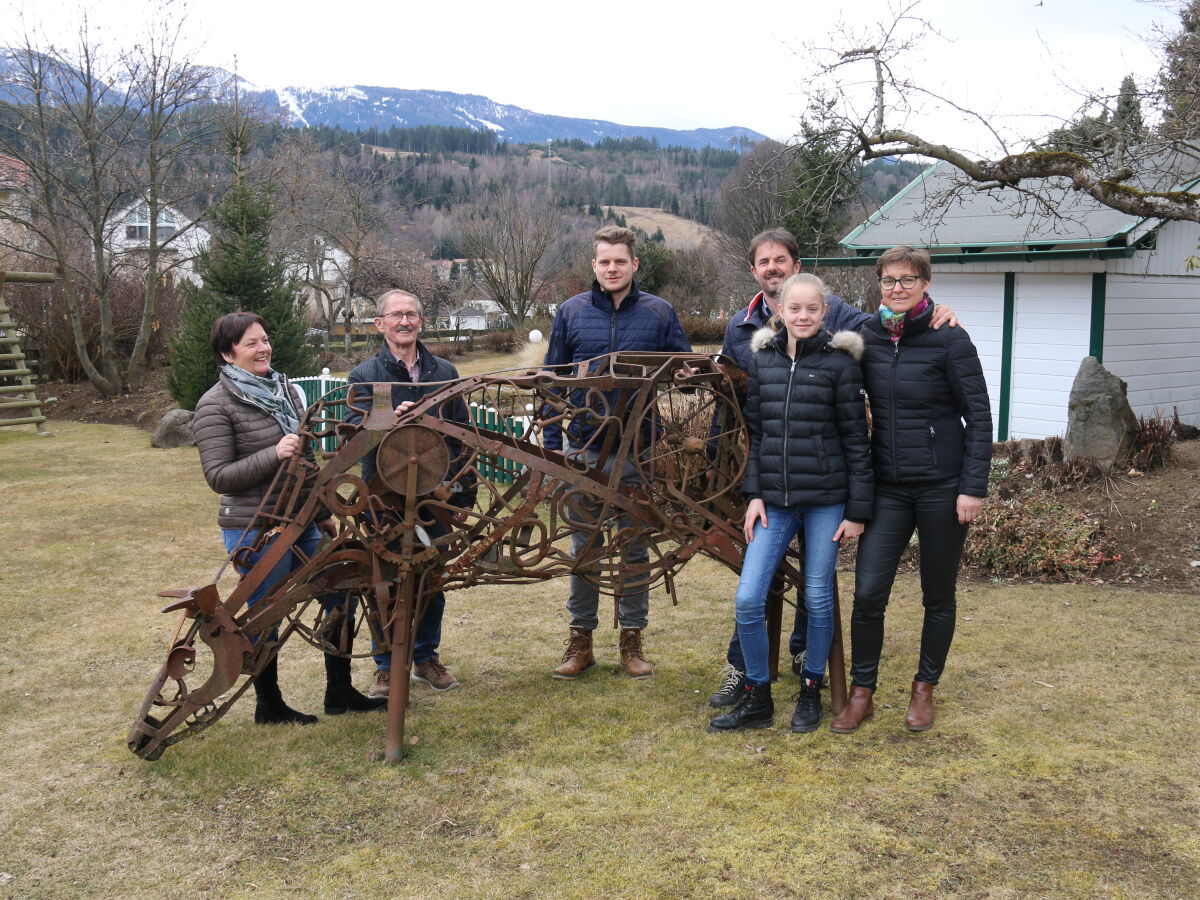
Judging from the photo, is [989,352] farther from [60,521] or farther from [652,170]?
[652,170]

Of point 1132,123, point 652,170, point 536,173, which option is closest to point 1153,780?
point 1132,123

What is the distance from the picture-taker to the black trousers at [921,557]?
3875 mm

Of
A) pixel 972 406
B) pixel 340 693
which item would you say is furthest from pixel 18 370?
pixel 972 406

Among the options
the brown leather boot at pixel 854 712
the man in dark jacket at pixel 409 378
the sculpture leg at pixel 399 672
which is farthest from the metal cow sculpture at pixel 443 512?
the brown leather boot at pixel 854 712

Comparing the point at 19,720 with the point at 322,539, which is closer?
the point at 322,539

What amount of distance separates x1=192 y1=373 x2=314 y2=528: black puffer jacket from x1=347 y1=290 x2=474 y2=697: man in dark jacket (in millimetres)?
386

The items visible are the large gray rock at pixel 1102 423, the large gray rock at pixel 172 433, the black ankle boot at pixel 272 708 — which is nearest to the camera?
the black ankle boot at pixel 272 708

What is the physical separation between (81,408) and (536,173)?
7217cm

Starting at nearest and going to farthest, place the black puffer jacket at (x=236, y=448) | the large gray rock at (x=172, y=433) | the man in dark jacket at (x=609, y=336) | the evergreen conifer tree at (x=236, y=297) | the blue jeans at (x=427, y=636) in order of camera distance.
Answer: the black puffer jacket at (x=236, y=448)
the man in dark jacket at (x=609, y=336)
the blue jeans at (x=427, y=636)
the large gray rock at (x=172, y=433)
the evergreen conifer tree at (x=236, y=297)

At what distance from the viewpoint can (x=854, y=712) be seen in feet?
13.6

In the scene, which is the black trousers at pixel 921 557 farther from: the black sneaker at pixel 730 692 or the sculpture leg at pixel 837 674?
the black sneaker at pixel 730 692

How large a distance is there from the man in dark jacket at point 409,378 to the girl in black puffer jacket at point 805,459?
51.9 inches

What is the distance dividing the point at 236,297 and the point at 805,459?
13104 mm

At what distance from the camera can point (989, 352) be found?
11758 mm
